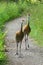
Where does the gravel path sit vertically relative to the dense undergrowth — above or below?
above

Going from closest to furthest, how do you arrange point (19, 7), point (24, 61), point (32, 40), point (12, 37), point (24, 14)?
1. point (24, 61)
2. point (32, 40)
3. point (12, 37)
4. point (24, 14)
5. point (19, 7)

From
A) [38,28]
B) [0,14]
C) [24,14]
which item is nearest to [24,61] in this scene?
[38,28]

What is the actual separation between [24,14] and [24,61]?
12.8 meters

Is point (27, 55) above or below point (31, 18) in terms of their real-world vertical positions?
above

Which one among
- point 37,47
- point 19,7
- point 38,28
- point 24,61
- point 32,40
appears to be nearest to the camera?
point 24,61

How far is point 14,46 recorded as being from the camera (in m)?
11.0

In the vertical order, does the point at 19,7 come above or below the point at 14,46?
below

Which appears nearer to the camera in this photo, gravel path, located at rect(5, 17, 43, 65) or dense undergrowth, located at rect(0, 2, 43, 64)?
gravel path, located at rect(5, 17, 43, 65)

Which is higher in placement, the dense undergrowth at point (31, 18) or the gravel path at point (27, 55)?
the gravel path at point (27, 55)

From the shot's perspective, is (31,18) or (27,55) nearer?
(27,55)

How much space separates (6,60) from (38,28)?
544 centimetres

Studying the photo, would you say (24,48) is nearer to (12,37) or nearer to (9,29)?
(12,37)

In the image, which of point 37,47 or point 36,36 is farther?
point 36,36

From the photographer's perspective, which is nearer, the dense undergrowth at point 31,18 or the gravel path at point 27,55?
the gravel path at point 27,55
